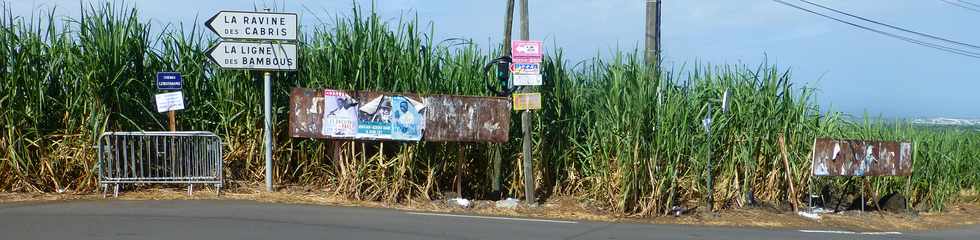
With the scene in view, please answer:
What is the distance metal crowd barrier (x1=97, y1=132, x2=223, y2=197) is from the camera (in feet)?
38.2

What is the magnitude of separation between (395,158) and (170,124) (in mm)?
3227

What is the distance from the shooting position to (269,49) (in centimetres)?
1251

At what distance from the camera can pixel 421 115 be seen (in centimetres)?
1272

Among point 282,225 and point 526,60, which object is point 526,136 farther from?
point 282,225

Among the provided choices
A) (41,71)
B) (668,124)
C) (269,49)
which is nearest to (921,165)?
(668,124)

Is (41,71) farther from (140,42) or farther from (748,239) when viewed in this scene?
(748,239)

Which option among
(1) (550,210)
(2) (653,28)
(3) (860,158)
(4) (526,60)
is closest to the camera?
(4) (526,60)

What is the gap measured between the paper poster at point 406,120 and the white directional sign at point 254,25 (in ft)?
5.93

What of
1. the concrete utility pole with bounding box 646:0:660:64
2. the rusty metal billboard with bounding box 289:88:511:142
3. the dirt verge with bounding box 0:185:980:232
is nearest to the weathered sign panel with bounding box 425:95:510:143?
the rusty metal billboard with bounding box 289:88:511:142

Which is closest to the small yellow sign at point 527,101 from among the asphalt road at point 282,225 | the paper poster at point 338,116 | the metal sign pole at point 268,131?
the asphalt road at point 282,225

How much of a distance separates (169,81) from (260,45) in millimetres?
1349

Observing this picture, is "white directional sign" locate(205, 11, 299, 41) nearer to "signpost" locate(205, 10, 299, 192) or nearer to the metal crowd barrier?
"signpost" locate(205, 10, 299, 192)

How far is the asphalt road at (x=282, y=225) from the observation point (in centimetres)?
872

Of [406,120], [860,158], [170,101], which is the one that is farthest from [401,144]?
[860,158]
